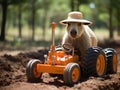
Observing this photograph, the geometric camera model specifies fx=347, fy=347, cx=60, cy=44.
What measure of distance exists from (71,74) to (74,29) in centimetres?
190

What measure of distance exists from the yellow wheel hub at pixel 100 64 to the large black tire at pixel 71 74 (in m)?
Result: 1.20

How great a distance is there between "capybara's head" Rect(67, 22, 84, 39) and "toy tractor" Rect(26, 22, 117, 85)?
1.37ft

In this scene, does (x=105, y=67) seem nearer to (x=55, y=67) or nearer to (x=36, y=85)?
(x=55, y=67)

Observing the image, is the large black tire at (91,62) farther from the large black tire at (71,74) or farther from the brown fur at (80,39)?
the brown fur at (80,39)

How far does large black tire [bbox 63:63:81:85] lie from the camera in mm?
9641

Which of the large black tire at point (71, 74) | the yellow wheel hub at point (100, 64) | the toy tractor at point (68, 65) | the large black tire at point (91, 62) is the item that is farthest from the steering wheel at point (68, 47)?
the large black tire at point (71, 74)

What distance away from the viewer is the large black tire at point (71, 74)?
9.64 m

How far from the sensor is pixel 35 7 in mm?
40062

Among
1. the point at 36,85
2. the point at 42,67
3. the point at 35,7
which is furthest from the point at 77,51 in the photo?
the point at 35,7

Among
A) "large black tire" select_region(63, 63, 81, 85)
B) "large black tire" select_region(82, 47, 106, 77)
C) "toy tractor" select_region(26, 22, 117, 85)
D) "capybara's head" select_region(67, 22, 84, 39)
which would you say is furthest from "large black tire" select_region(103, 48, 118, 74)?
"large black tire" select_region(63, 63, 81, 85)

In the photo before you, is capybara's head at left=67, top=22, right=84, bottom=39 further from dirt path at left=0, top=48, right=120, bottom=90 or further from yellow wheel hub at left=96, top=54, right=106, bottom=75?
dirt path at left=0, top=48, right=120, bottom=90

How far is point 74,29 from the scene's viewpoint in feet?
36.3

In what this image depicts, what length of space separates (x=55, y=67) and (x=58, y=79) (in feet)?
3.56

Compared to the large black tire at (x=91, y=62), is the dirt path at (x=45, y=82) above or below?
below
